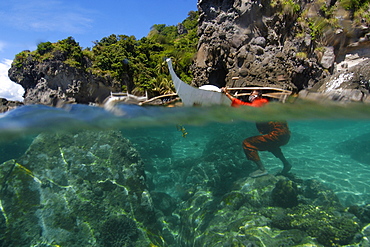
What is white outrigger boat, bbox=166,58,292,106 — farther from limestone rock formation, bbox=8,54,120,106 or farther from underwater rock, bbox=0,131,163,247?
limestone rock formation, bbox=8,54,120,106

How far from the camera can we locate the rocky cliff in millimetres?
17812

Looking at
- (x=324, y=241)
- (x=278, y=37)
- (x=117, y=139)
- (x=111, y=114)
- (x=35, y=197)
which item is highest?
(x=278, y=37)

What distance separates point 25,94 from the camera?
31.7 metres

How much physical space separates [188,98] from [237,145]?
5.12 metres

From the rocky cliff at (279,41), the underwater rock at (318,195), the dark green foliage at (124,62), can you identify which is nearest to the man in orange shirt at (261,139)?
the underwater rock at (318,195)

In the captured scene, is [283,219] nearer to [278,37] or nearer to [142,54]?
[278,37]

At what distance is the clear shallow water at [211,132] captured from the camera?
9766 mm

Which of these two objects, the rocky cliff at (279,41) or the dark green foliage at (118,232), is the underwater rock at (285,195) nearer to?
the dark green foliage at (118,232)

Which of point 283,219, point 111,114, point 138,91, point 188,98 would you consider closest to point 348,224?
point 283,219

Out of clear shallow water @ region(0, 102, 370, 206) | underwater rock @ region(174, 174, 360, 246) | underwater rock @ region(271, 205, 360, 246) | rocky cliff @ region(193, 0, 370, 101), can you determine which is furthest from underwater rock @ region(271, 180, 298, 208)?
rocky cliff @ region(193, 0, 370, 101)

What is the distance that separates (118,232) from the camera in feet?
23.8

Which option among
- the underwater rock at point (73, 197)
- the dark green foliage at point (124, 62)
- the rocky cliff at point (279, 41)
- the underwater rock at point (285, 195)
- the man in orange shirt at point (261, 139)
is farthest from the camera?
the dark green foliage at point (124, 62)

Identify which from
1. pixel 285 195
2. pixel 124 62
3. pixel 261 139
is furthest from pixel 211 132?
pixel 124 62

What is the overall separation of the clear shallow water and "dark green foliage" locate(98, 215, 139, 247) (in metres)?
3.29
